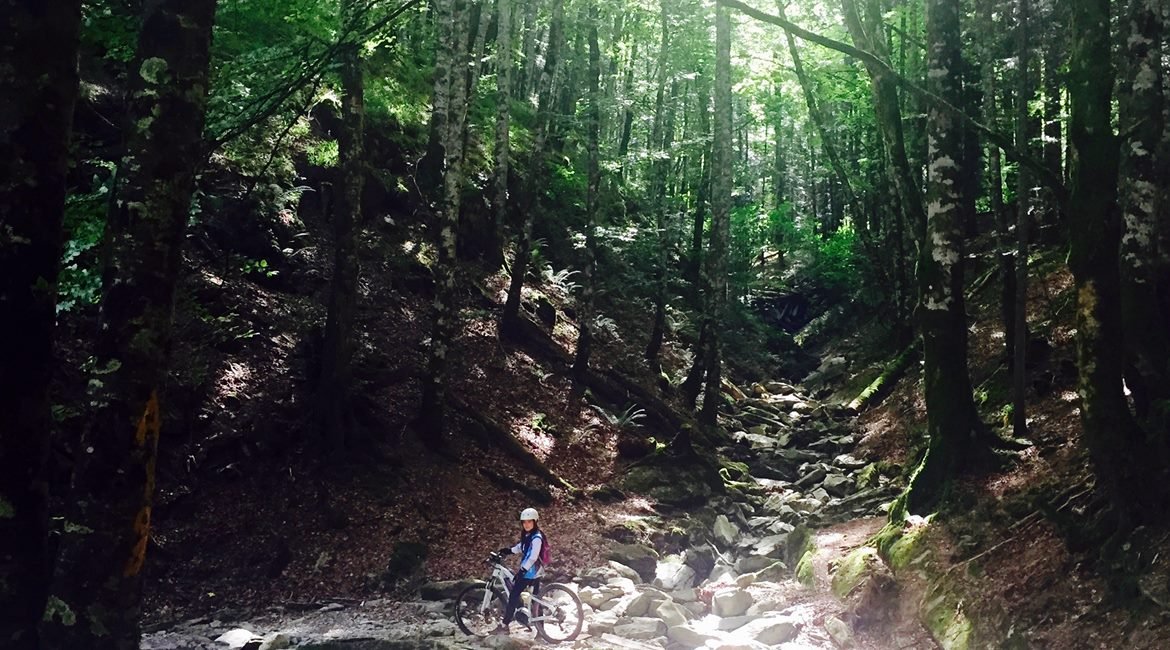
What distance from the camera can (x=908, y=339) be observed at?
23.2 m

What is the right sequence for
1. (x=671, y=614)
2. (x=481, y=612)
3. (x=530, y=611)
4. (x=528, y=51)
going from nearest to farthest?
1. (x=530, y=611)
2. (x=481, y=612)
3. (x=671, y=614)
4. (x=528, y=51)

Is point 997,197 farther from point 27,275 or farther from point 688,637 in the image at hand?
point 27,275

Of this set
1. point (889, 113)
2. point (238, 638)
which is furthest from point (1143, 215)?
point (238, 638)

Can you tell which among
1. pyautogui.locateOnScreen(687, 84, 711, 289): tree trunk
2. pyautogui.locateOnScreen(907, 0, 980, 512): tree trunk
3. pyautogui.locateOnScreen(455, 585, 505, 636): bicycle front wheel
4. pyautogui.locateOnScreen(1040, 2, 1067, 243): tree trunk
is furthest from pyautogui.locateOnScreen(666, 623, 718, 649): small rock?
pyautogui.locateOnScreen(687, 84, 711, 289): tree trunk

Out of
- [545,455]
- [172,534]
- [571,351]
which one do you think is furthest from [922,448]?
[172,534]

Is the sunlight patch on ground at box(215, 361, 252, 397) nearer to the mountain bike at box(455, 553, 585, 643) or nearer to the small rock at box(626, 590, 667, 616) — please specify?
the mountain bike at box(455, 553, 585, 643)

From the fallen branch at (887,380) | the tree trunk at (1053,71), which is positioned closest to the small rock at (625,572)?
the tree trunk at (1053,71)

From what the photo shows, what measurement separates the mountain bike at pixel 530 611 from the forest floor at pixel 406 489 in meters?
0.92

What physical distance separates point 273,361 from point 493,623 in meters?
5.89

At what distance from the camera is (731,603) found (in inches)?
420

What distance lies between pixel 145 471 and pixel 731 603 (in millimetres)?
7881

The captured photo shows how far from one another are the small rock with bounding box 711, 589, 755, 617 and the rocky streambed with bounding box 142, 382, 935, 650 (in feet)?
0.05

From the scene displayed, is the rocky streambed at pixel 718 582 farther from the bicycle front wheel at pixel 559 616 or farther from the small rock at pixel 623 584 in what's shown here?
the bicycle front wheel at pixel 559 616

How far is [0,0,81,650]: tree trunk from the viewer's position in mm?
4320
